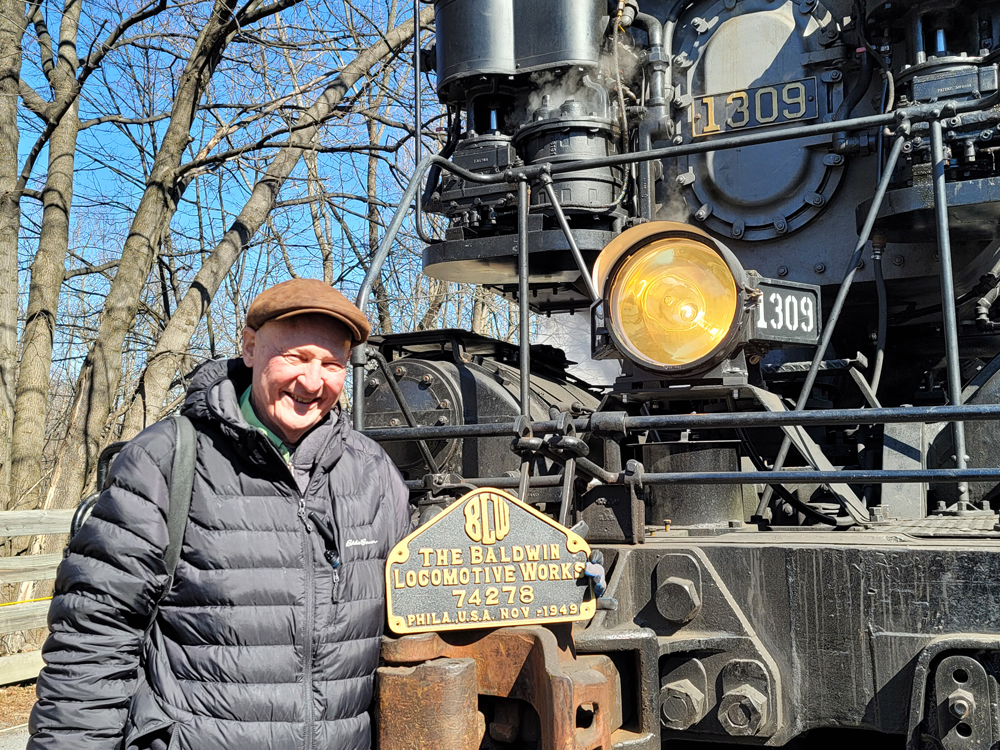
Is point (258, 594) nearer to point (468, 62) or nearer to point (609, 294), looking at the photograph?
point (609, 294)

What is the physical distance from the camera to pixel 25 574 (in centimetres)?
714

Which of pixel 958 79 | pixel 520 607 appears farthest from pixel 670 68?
pixel 520 607

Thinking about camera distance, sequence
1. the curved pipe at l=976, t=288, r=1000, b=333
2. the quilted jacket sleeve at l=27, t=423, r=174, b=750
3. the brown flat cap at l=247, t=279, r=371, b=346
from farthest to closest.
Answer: the curved pipe at l=976, t=288, r=1000, b=333, the brown flat cap at l=247, t=279, r=371, b=346, the quilted jacket sleeve at l=27, t=423, r=174, b=750

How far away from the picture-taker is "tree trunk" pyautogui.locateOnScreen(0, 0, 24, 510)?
7.70m

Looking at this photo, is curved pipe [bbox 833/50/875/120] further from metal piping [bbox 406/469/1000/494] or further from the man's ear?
the man's ear

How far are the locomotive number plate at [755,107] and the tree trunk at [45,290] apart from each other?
18.8 feet

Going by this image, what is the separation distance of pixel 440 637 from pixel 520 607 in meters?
0.21

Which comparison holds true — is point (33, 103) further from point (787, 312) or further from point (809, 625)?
point (809, 625)

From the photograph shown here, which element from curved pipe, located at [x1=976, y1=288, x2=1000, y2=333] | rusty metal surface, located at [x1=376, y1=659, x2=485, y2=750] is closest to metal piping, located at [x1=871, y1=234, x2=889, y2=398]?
curved pipe, located at [x1=976, y1=288, x2=1000, y2=333]

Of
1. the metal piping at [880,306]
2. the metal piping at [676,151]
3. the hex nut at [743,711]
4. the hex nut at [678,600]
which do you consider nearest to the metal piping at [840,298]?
the metal piping at [676,151]

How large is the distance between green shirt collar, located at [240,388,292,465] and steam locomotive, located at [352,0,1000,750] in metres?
0.49

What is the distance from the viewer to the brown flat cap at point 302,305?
2234 mm

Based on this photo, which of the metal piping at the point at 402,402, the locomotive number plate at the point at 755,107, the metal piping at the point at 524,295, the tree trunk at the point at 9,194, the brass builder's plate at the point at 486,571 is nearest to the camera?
the brass builder's plate at the point at 486,571

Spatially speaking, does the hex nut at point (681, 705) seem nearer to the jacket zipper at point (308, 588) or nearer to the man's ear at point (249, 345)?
the jacket zipper at point (308, 588)
